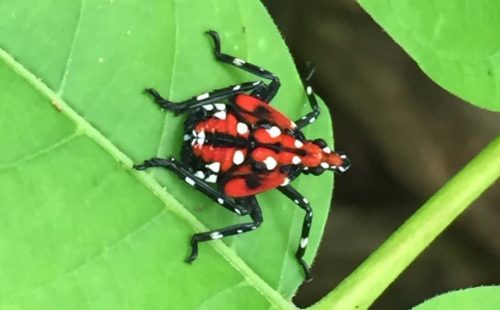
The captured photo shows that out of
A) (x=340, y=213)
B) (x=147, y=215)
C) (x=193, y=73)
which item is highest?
(x=193, y=73)

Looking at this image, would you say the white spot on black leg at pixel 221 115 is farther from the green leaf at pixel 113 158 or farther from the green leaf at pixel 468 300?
the green leaf at pixel 468 300

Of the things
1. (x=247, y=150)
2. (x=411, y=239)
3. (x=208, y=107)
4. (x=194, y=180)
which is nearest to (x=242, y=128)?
(x=247, y=150)

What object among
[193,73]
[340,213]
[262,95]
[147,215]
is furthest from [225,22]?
[340,213]

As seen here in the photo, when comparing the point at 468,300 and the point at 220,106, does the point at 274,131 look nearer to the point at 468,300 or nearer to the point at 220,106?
the point at 220,106

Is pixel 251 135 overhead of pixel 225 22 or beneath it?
beneath

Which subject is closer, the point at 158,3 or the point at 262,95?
the point at 158,3

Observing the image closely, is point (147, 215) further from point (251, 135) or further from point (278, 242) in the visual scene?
point (251, 135)
